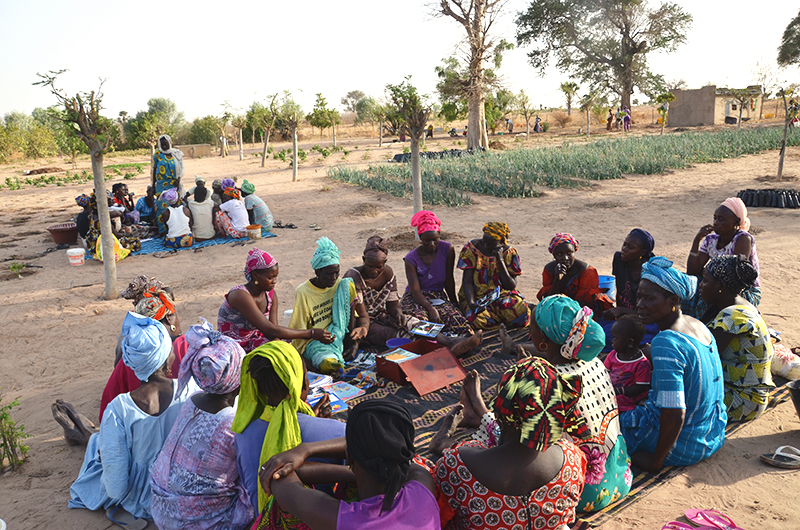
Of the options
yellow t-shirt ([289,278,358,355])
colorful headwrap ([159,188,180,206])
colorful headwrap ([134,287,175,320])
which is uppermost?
colorful headwrap ([159,188,180,206])

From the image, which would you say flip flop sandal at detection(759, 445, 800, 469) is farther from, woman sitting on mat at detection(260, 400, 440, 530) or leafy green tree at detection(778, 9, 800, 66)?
leafy green tree at detection(778, 9, 800, 66)

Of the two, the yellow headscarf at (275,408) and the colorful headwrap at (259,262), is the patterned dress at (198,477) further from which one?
the colorful headwrap at (259,262)

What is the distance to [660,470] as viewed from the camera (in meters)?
3.12

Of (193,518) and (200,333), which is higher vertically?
(200,333)

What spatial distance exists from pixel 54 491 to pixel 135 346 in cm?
126

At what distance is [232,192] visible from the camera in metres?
10.2

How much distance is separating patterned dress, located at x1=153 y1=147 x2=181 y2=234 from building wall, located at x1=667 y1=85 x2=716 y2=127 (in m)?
32.7

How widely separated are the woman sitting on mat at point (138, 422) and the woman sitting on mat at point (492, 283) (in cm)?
303

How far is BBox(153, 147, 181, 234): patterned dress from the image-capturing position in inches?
402

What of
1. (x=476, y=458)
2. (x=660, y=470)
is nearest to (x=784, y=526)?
(x=660, y=470)

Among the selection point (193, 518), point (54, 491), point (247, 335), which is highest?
point (247, 335)

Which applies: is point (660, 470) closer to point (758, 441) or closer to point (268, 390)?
point (758, 441)

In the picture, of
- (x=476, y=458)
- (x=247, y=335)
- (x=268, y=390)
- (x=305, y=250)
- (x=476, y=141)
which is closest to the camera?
(x=476, y=458)

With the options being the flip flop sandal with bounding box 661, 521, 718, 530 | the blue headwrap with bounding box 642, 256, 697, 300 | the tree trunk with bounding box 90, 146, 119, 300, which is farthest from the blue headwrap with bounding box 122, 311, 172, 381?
the tree trunk with bounding box 90, 146, 119, 300
